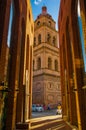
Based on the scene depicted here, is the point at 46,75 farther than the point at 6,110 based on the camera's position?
Yes

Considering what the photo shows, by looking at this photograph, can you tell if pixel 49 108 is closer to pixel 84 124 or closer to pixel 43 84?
pixel 43 84

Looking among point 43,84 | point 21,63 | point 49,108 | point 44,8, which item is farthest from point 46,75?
point 21,63

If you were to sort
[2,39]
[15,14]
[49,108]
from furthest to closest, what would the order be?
[49,108], [15,14], [2,39]

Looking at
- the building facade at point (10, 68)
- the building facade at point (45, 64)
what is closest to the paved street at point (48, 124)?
the building facade at point (10, 68)

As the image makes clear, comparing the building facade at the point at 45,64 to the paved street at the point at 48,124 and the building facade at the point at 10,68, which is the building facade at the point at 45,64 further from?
the building facade at the point at 10,68

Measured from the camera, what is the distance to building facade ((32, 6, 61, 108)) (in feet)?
88.9

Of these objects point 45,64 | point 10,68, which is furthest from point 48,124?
point 45,64

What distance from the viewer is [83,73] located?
253 inches

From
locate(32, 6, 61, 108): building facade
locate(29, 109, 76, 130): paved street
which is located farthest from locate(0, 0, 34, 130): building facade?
locate(32, 6, 61, 108): building facade

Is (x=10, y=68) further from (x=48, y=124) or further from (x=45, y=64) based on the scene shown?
(x=45, y=64)

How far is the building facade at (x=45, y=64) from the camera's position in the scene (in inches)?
1066

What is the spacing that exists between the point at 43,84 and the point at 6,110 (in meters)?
20.9

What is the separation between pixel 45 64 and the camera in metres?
28.2

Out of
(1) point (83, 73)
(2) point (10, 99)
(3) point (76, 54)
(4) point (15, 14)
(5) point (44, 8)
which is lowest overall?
(2) point (10, 99)
